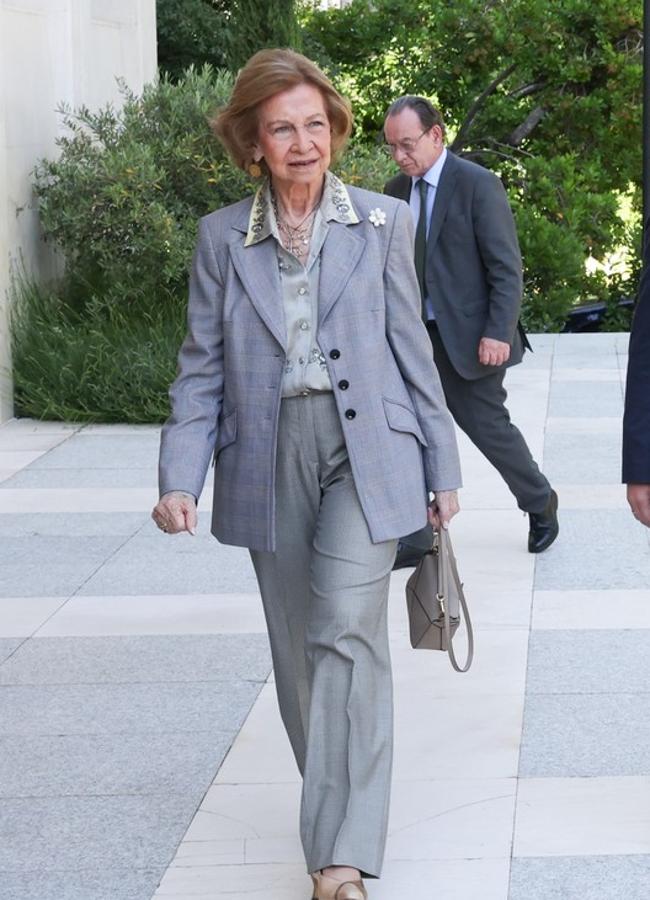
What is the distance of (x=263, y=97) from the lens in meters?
3.99

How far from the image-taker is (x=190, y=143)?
12414 millimetres

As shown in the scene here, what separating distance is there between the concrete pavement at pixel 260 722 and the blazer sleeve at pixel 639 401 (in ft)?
3.17

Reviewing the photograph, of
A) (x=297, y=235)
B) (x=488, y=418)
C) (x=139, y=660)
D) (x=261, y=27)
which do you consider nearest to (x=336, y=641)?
(x=297, y=235)

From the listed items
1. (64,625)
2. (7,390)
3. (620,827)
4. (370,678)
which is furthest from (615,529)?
(7,390)

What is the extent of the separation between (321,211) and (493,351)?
3100mm

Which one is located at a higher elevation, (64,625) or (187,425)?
(187,425)

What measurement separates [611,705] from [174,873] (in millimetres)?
1717

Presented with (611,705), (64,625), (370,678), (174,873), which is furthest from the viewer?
(64,625)

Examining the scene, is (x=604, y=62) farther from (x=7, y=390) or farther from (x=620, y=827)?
(x=620, y=827)

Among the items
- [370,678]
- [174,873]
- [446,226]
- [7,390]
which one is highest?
[446,226]

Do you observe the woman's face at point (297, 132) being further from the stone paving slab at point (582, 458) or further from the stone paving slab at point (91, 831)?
the stone paving slab at point (582, 458)

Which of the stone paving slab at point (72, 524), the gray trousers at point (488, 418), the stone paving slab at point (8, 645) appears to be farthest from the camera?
the stone paving slab at point (72, 524)

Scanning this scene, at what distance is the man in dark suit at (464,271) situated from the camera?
23.4 ft

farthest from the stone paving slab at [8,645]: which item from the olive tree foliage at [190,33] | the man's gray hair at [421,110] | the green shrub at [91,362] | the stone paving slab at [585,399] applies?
the olive tree foliage at [190,33]
